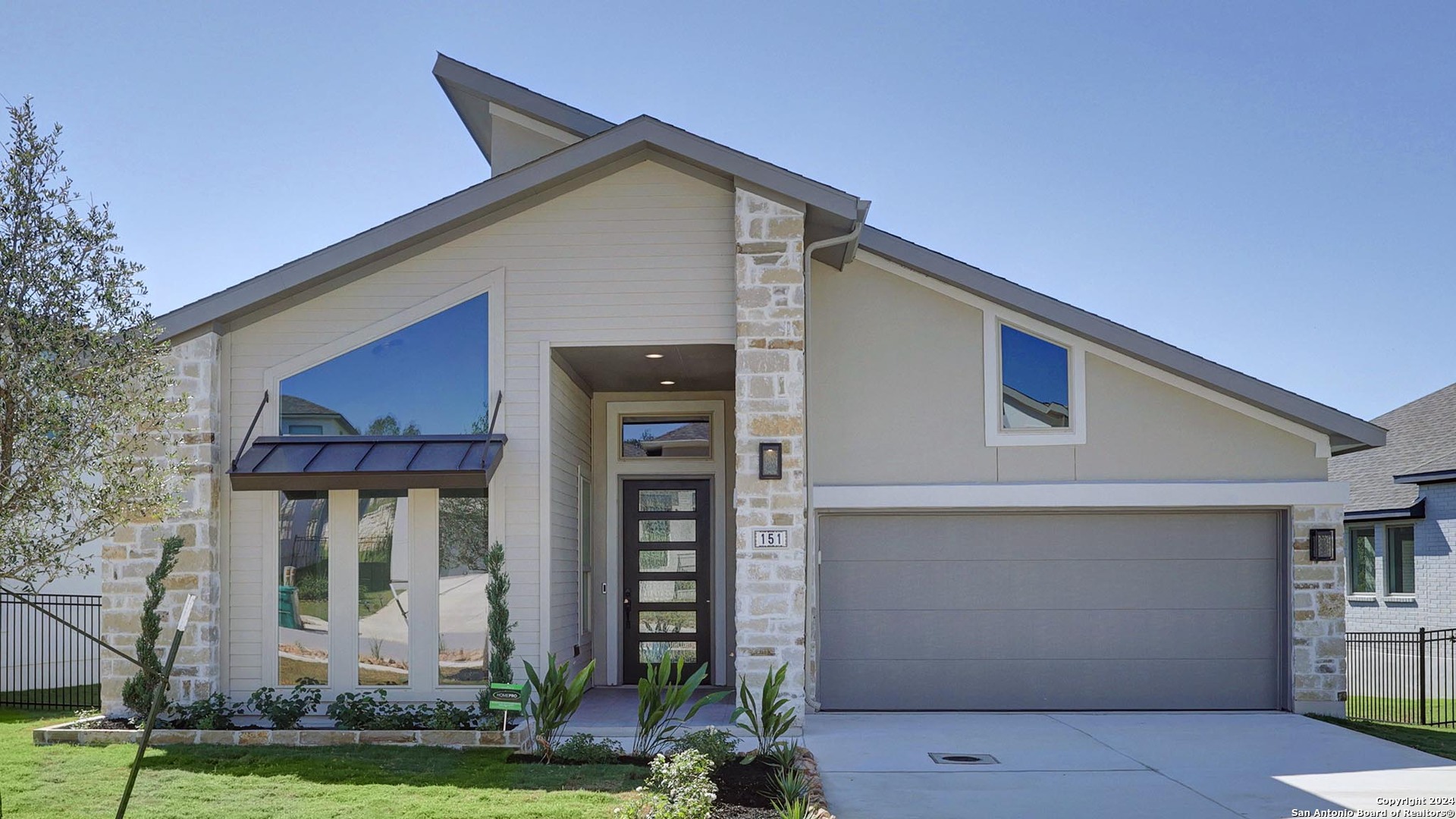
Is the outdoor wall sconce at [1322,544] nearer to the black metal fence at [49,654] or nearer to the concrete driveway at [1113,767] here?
the concrete driveway at [1113,767]

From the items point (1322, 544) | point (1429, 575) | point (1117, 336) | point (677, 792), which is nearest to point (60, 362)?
point (677, 792)

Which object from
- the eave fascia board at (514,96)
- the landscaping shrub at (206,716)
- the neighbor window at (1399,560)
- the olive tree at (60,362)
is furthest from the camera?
the neighbor window at (1399,560)

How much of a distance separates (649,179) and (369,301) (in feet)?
9.03

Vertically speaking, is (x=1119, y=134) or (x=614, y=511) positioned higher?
(x=1119, y=134)

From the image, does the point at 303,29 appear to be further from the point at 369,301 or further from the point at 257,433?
the point at 257,433

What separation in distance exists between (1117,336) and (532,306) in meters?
5.35

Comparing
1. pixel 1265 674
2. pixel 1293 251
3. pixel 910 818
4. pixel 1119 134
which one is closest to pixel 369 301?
pixel 910 818

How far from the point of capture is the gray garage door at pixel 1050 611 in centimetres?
1159

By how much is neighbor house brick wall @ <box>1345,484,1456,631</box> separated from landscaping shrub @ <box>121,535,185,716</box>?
1689 cm

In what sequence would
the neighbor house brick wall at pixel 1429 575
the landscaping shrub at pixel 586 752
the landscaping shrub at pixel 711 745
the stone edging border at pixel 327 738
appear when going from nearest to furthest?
the landscaping shrub at pixel 711 745, the landscaping shrub at pixel 586 752, the stone edging border at pixel 327 738, the neighbor house brick wall at pixel 1429 575

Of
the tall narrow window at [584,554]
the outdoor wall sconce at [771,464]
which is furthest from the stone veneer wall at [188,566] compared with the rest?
the outdoor wall sconce at [771,464]

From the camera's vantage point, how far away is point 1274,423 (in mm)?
11500

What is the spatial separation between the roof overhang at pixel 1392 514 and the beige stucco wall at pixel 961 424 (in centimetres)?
834

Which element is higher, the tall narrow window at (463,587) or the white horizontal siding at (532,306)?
the white horizontal siding at (532,306)
